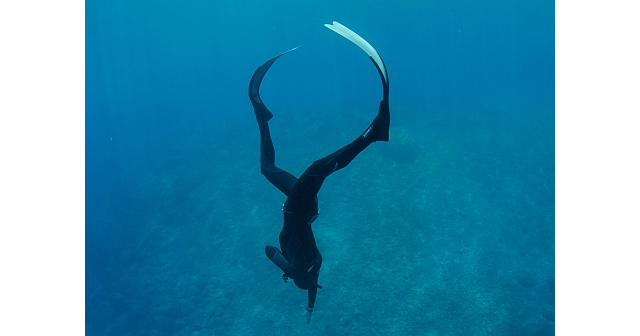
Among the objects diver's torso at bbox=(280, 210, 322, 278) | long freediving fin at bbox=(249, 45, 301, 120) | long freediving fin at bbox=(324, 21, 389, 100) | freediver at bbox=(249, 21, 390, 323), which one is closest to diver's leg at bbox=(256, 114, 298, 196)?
freediver at bbox=(249, 21, 390, 323)

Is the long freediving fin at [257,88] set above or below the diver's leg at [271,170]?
above

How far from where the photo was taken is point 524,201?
1494 centimetres

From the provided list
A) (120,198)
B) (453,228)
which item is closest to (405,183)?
(453,228)

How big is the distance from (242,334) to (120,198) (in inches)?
474

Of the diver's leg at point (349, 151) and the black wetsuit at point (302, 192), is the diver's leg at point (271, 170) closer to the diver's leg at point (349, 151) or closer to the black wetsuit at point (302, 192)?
the black wetsuit at point (302, 192)

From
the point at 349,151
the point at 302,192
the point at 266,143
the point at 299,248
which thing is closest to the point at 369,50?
the point at 349,151

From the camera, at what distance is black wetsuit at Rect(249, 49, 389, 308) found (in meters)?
3.88

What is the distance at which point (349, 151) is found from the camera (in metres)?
3.92

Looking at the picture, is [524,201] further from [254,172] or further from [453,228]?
[254,172]

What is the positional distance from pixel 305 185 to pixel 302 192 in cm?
12

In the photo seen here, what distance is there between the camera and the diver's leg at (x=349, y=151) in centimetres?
379

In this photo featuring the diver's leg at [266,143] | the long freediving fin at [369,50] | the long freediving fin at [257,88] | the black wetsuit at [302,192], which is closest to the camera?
the long freediving fin at [369,50]

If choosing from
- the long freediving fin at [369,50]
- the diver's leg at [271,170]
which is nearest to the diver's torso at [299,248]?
the diver's leg at [271,170]

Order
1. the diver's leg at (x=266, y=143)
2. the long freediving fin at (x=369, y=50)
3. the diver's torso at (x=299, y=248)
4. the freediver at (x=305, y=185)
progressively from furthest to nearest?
A: the diver's leg at (x=266, y=143), the diver's torso at (x=299, y=248), the freediver at (x=305, y=185), the long freediving fin at (x=369, y=50)
